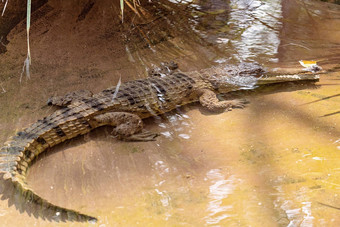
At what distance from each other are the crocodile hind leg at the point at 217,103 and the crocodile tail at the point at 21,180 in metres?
1.73

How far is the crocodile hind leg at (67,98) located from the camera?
11.1 feet

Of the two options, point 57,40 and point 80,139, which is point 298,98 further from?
point 57,40

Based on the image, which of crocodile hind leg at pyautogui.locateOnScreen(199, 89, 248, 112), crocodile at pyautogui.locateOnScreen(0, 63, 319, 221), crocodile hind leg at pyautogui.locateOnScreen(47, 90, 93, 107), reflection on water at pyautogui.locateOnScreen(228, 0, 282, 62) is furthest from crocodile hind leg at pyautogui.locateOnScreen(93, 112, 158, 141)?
reflection on water at pyautogui.locateOnScreen(228, 0, 282, 62)

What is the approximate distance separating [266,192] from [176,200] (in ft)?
2.06

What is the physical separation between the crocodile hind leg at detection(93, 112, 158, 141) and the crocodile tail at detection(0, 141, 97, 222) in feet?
2.49

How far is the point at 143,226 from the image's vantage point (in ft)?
6.86

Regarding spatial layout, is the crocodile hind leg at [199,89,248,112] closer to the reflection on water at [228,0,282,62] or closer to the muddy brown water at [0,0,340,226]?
the muddy brown water at [0,0,340,226]

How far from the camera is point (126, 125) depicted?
307cm

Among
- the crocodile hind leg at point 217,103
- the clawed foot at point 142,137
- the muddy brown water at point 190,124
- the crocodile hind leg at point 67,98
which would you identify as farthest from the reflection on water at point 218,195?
the crocodile hind leg at point 67,98

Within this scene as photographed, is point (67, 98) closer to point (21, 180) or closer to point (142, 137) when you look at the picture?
point (142, 137)

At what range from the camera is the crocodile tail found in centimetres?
220

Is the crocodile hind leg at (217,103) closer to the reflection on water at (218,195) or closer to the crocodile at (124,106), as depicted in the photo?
the crocodile at (124,106)

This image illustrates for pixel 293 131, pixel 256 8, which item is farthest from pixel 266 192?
pixel 256 8

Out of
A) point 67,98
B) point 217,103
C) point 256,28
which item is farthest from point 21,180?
point 256,28
